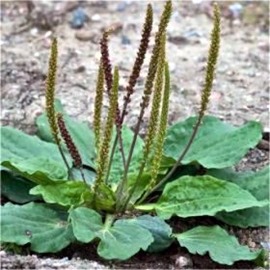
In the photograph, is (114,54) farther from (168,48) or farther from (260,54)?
(260,54)

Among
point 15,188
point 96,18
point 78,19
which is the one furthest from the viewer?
point 96,18

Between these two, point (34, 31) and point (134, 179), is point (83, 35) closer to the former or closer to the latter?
point (34, 31)

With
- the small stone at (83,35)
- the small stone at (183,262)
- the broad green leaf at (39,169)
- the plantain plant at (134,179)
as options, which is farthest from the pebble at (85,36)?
the small stone at (183,262)

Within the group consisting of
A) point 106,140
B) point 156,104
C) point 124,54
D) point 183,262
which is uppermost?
point 156,104

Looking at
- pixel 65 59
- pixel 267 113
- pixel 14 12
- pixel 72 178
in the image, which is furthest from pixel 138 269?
pixel 14 12

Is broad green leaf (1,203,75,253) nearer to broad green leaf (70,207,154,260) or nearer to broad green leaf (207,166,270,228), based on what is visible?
broad green leaf (70,207,154,260)

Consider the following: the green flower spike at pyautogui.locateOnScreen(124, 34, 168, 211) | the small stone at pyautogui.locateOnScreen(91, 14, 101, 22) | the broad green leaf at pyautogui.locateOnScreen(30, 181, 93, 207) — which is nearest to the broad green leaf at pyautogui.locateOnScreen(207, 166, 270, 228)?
the green flower spike at pyautogui.locateOnScreen(124, 34, 168, 211)

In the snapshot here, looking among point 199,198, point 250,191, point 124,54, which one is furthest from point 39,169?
point 124,54
